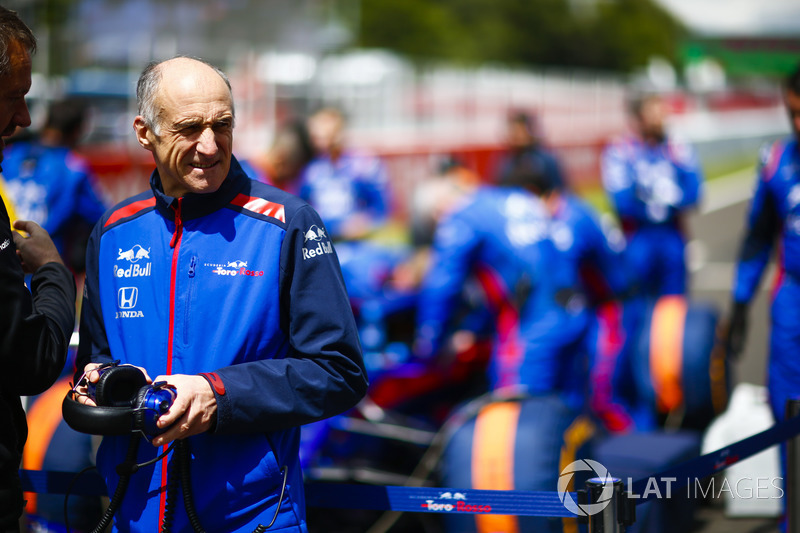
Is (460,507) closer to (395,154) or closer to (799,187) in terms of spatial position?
(799,187)

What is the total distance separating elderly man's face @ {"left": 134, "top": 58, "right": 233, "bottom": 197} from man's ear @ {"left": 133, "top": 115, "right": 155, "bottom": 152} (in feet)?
0.06

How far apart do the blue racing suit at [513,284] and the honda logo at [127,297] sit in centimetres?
275

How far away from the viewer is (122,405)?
76.6 inches

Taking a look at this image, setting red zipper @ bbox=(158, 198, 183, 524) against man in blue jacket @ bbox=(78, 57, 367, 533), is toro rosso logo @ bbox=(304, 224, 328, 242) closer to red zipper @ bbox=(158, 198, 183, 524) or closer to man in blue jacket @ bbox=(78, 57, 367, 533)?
man in blue jacket @ bbox=(78, 57, 367, 533)

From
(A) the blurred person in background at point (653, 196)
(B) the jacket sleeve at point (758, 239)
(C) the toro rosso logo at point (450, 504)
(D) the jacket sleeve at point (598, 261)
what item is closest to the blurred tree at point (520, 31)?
(A) the blurred person in background at point (653, 196)

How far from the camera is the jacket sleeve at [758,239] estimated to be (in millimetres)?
4203

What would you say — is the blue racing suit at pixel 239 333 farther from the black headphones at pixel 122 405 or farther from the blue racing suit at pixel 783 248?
the blue racing suit at pixel 783 248

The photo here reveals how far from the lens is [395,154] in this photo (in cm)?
1758

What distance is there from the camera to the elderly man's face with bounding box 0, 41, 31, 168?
1989 mm

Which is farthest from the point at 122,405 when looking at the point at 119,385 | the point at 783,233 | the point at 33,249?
the point at 783,233

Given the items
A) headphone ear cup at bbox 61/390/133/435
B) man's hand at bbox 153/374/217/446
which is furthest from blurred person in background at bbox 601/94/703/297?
headphone ear cup at bbox 61/390/133/435

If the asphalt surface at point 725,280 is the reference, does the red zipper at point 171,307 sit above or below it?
above

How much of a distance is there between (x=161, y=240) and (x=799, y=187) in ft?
9.69

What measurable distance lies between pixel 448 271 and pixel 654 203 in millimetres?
3794
